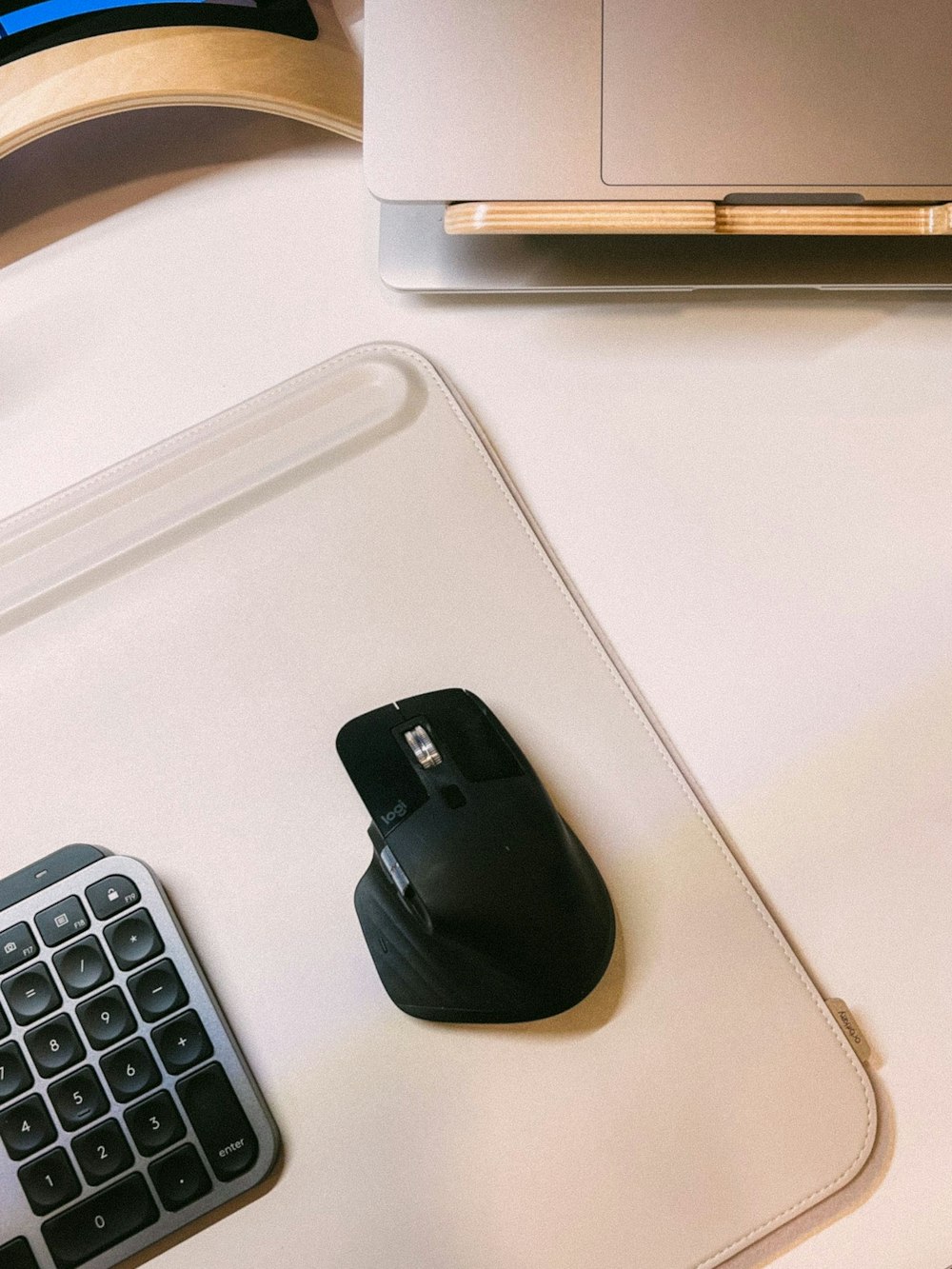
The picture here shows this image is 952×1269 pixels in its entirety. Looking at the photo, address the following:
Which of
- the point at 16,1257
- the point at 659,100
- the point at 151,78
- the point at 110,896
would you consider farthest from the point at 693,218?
the point at 16,1257

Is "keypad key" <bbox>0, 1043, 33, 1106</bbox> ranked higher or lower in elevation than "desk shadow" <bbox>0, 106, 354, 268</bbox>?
lower

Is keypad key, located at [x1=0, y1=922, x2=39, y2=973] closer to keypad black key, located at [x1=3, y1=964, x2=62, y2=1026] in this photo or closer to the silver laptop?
keypad black key, located at [x1=3, y1=964, x2=62, y2=1026]

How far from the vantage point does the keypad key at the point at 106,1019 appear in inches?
15.9

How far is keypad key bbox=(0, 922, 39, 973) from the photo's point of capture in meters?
0.41

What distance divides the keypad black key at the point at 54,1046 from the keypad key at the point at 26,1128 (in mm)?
14

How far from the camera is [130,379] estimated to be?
20.9 inches

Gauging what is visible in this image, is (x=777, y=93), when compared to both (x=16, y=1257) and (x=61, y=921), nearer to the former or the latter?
(x=61, y=921)

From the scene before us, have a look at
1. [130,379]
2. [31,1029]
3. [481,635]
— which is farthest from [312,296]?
[31,1029]

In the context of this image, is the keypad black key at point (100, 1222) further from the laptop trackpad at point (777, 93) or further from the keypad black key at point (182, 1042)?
the laptop trackpad at point (777, 93)

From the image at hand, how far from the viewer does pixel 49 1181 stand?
39 centimetres

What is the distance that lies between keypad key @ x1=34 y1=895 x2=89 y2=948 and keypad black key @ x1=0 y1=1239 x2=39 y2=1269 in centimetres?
11

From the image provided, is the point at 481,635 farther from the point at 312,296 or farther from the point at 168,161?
the point at 168,161

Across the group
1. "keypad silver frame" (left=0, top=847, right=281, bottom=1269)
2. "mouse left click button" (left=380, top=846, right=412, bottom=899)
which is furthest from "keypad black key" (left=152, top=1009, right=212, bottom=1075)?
"mouse left click button" (left=380, top=846, right=412, bottom=899)

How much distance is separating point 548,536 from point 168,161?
0.32 m
